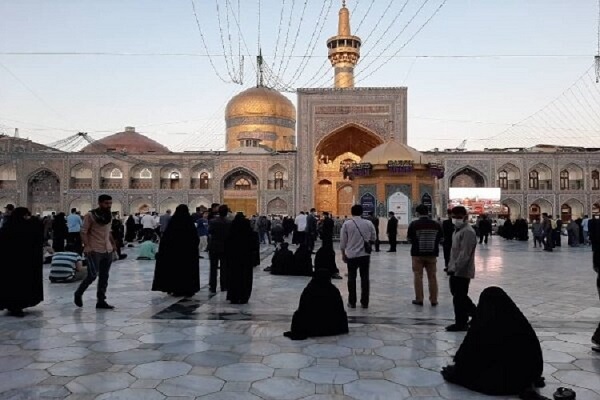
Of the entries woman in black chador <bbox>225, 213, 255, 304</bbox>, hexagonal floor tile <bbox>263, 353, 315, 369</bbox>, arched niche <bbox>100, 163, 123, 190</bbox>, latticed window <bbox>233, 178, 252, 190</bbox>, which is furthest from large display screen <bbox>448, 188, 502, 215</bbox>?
hexagonal floor tile <bbox>263, 353, 315, 369</bbox>

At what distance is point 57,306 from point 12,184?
104ft

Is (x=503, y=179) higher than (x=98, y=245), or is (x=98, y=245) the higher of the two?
(x=503, y=179)

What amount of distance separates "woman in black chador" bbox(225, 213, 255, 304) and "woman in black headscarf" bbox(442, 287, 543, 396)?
2.90 metres

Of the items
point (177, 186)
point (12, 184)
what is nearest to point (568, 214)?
point (177, 186)

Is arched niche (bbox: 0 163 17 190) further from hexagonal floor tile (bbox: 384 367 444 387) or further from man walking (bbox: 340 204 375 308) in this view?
hexagonal floor tile (bbox: 384 367 444 387)

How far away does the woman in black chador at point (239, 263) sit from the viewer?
5.43m

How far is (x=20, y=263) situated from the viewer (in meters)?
4.86

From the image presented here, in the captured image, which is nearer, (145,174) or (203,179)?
(203,179)

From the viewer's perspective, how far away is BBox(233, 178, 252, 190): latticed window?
32.3 m

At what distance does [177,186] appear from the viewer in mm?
32719

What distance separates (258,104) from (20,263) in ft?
108

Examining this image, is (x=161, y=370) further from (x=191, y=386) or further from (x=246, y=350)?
(x=246, y=350)

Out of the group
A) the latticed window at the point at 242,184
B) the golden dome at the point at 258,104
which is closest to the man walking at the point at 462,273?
the latticed window at the point at 242,184

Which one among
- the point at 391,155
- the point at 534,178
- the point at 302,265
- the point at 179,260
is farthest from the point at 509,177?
the point at 179,260
